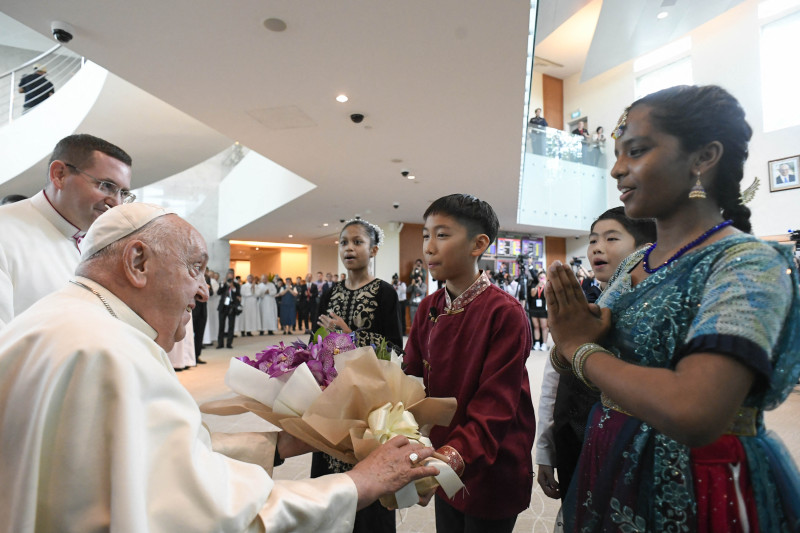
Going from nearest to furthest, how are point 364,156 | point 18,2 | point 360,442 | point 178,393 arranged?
point 178,393 → point 360,442 → point 18,2 → point 364,156

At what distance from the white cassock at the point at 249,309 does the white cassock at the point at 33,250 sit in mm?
11549

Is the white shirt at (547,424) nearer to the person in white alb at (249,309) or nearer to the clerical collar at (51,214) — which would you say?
the clerical collar at (51,214)

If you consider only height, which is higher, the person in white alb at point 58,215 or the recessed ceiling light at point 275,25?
the recessed ceiling light at point 275,25

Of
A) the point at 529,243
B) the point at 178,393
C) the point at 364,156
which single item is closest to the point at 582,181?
the point at 529,243

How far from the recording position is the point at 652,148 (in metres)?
0.83

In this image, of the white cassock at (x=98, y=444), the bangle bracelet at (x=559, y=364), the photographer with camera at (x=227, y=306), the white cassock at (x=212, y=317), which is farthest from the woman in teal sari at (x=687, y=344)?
the white cassock at (x=212, y=317)

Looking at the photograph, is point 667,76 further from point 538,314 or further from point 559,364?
point 559,364

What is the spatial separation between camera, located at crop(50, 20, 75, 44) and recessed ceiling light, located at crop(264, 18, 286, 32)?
5.52 feet

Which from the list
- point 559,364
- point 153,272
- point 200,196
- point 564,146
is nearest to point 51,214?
point 153,272

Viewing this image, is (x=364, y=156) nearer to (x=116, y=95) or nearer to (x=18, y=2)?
(x=116, y=95)

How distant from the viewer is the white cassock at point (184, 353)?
649 cm

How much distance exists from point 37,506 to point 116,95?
7.29m

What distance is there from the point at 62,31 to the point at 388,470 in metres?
4.63

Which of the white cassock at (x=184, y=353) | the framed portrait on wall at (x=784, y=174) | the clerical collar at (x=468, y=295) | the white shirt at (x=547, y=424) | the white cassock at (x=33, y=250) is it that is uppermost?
the framed portrait on wall at (x=784, y=174)
